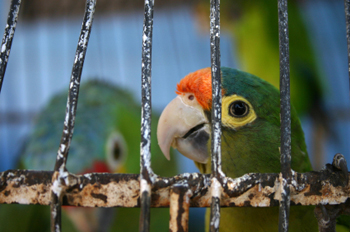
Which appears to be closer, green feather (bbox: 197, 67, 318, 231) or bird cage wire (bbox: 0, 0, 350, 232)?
bird cage wire (bbox: 0, 0, 350, 232)

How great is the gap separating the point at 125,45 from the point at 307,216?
2.31 metres

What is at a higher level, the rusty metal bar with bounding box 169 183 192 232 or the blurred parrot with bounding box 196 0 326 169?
the blurred parrot with bounding box 196 0 326 169

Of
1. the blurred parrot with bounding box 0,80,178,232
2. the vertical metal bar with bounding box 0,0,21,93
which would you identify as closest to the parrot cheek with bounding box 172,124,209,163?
the vertical metal bar with bounding box 0,0,21,93

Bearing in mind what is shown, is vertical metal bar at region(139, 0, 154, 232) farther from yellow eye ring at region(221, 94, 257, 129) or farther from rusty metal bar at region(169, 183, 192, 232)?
yellow eye ring at region(221, 94, 257, 129)

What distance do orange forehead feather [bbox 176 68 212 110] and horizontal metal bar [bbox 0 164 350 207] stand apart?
1.62 ft

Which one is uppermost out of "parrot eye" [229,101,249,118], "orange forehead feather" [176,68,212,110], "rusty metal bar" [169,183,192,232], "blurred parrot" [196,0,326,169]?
"blurred parrot" [196,0,326,169]

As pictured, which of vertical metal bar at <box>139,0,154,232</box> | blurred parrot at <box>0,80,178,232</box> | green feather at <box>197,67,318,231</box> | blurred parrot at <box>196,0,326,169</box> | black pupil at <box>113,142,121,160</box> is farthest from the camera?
blurred parrot at <box>196,0,326,169</box>

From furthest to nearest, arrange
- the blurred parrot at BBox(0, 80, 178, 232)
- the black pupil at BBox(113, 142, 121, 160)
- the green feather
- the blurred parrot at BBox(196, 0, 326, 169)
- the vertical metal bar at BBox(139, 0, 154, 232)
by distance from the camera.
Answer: the blurred parrot at BBox(196, 0, 326, 169) → the black pupil at BBox(113, 142, 121, 160) → the blurred parrot at BBox(0, 80, 178, 232) → the green feather → the vertical metal bar at BBox(139, 0, 154, 232)

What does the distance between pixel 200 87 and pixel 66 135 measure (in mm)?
593

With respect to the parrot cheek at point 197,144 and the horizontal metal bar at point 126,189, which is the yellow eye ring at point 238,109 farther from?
the horizontal metal bar at point 126,189

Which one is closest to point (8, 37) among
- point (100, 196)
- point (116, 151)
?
point (100, 196)

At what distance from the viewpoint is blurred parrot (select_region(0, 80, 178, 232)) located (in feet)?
5.38

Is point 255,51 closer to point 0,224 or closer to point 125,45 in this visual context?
point 125,45

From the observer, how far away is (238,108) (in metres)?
0.97
